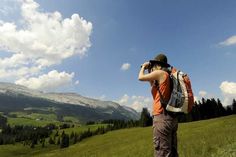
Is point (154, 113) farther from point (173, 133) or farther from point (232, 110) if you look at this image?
point (232, 110)

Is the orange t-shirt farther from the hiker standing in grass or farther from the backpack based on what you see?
the backpack

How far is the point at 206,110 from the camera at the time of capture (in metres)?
133

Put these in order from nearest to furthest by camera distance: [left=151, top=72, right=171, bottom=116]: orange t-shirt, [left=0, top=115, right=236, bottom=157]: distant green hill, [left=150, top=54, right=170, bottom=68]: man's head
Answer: [left=151, top=72, right=171, bottom=116]: orange t-shirt
[left=150, top=54, right=170, bottom=68]: man's head
[left=0, top=115, right=236, bottom=157]: distant green hill

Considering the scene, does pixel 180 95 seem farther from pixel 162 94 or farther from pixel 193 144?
pixel 193 144

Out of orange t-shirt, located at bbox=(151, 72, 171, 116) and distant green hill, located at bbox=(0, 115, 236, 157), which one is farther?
distant green hill, located at bbox=(0, 115, 236, 157)

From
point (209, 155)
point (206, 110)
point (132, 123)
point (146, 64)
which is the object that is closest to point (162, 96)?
point (146, 64)

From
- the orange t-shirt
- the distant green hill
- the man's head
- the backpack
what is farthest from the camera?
the distant green hill

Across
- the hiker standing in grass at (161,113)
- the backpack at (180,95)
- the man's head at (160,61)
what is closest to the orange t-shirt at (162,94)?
the hiker standing in grass at (161,113)

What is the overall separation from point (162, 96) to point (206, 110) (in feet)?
425

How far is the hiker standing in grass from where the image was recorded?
324 inches

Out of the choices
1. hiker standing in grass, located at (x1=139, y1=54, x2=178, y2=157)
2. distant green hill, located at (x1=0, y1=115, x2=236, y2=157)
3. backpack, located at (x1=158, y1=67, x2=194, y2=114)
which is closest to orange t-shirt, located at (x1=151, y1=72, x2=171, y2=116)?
hiker standing in grass, located at (x1=139, y1=54, x2=178, y2=157)

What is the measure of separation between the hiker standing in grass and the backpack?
0.41 feet

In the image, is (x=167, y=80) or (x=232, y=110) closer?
(x=167, y=80)

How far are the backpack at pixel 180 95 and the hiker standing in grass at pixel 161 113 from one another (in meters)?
Answer: 0.12
